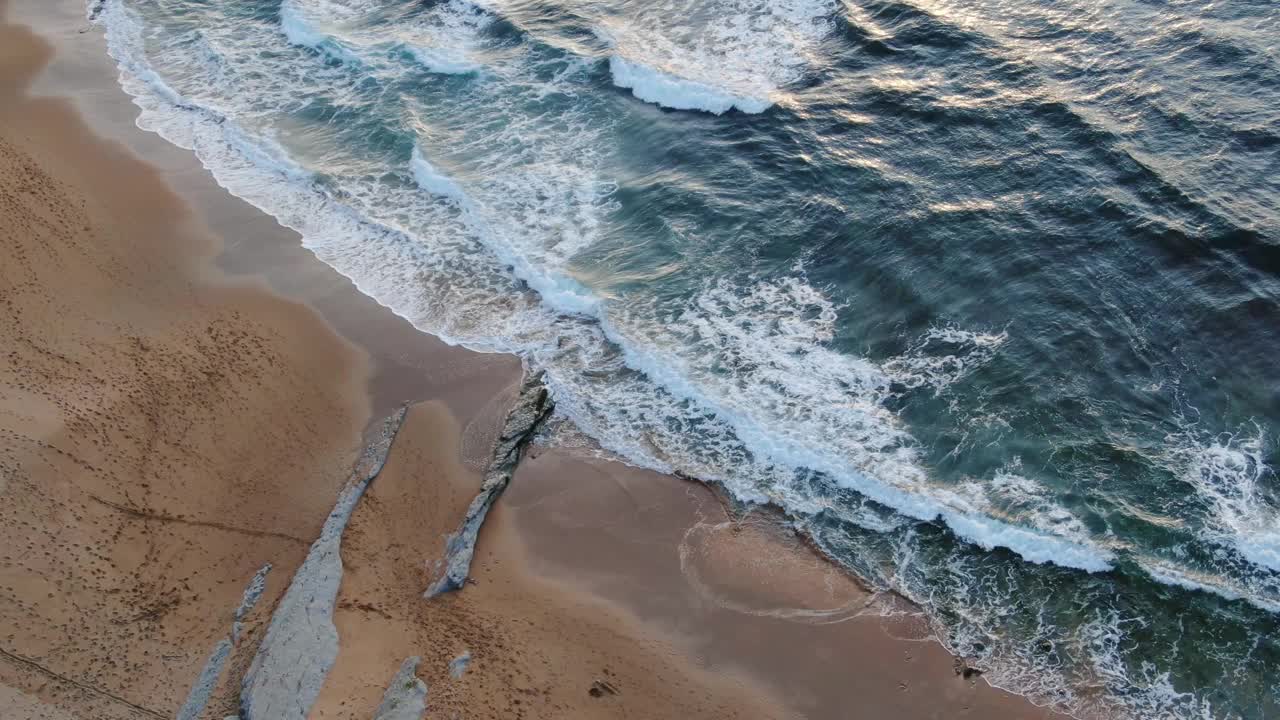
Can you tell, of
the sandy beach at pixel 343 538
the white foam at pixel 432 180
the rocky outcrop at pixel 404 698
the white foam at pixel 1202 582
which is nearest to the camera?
the rocky outcrop at pixel 404 698

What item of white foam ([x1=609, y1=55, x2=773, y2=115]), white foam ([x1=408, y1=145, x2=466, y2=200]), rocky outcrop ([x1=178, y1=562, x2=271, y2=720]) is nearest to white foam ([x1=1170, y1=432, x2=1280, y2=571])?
white foam ([x1=609, y1=55, x2=773, y2=115])

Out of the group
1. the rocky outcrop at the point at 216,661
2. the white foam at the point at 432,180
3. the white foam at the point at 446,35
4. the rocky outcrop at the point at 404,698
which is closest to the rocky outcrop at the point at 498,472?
the rocky outcrop at the point at 404,698

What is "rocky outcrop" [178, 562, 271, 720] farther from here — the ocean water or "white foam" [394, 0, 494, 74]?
"white foam" [394, 0, 494, 74]

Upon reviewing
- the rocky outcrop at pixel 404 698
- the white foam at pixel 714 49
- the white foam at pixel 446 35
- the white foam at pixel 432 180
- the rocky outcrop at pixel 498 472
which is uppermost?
the white foam at pixel 714 49

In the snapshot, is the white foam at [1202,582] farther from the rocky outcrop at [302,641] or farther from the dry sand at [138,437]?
the dry sand at [138,437]

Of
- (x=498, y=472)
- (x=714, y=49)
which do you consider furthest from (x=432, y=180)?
(x=498, y=472)

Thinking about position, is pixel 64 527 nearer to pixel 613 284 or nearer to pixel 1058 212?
pixel 613 284
